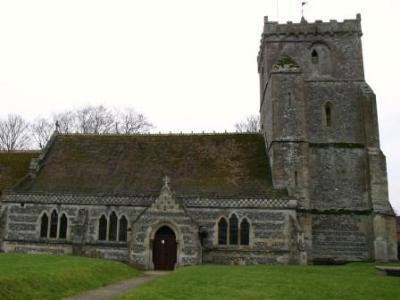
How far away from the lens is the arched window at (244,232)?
96.5ft

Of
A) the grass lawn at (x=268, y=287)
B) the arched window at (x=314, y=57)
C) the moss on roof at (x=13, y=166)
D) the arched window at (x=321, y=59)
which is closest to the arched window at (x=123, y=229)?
the moss on roof at (x=13, y=166)

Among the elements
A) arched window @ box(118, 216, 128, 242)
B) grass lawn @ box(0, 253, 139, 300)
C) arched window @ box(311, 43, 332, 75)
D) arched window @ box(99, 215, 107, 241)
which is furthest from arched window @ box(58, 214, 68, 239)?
arched window @ box(311, 43, 332, 75)

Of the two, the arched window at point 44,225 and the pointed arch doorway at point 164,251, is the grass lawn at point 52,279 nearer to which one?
the pointed arch doorway at point 164,251

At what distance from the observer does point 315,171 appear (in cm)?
3247

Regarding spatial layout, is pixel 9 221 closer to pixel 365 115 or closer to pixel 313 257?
pixel 313 257

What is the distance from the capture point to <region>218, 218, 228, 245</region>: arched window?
29.6 metres

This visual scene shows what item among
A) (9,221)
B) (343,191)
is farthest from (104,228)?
(343,191)

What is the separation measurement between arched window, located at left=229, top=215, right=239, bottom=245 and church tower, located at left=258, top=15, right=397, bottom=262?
388cm

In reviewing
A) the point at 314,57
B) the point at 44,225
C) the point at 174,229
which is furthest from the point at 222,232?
the point at 314,57

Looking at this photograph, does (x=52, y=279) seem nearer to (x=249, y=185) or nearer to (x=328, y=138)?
(x=249, y=185)

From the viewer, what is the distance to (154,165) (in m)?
33.2

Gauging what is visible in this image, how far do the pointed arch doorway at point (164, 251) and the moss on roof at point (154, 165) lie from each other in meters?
3.30

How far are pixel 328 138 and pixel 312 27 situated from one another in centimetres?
885

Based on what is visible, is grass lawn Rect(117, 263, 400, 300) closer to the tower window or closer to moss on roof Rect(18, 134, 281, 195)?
moss on roof Rect(18, 134, 281, 195)
